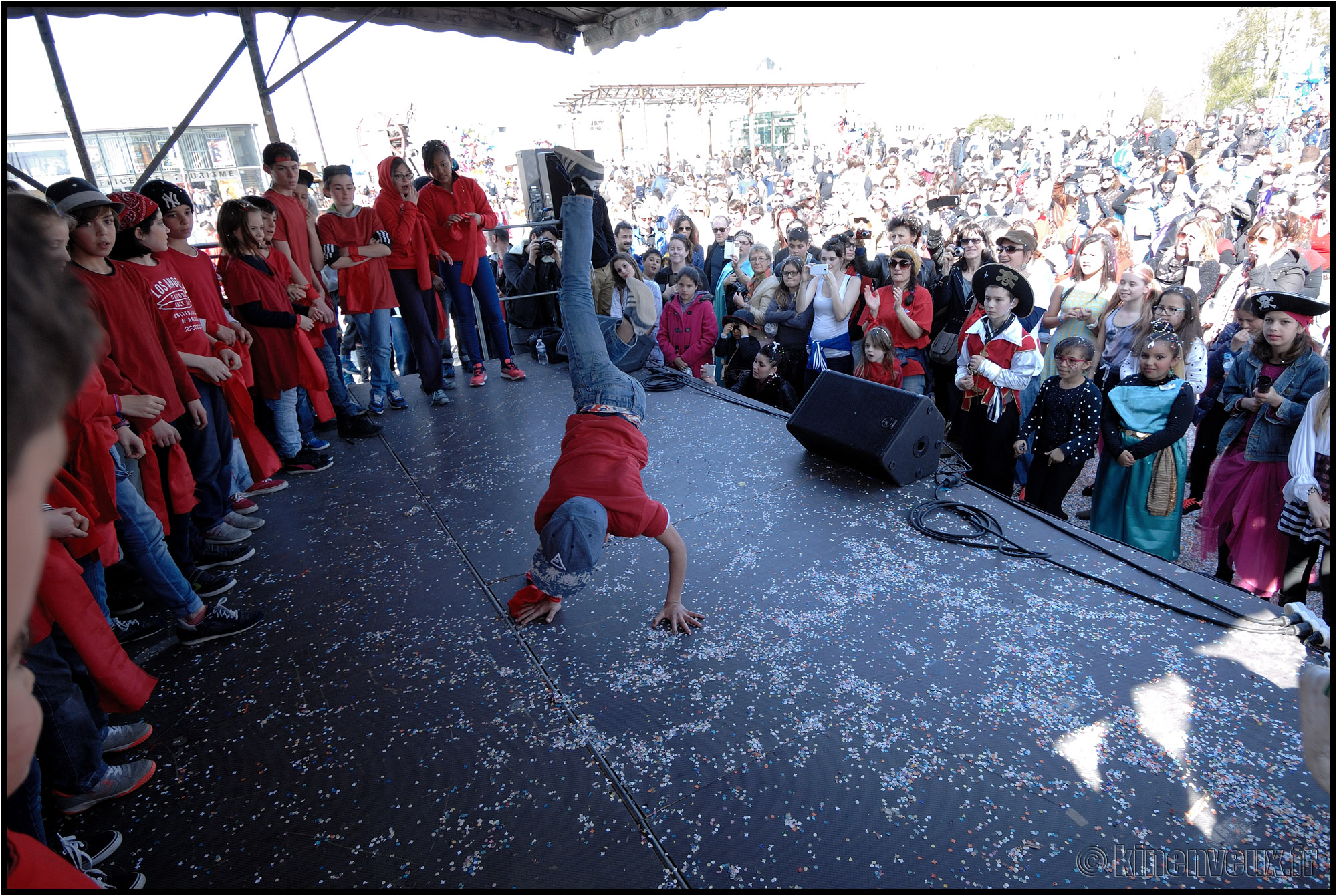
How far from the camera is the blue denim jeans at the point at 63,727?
60.0 inches

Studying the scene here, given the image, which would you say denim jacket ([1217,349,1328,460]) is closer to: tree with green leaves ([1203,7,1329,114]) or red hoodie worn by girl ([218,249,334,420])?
red hoodie worn by girl ([218,249,334,420])

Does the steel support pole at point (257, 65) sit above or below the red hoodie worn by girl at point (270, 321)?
above

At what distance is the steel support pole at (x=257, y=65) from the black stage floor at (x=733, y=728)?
142 inches

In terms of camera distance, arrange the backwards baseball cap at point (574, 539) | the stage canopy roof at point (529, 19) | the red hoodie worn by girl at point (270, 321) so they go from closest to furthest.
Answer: the backwards baseball cap at point (574, 539) < the red hoodie worn by girl at point (270, 321) < the stage canopy roof at point (529, 19)

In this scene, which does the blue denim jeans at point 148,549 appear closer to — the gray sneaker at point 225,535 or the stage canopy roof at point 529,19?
the gray sneaker at point 225,535

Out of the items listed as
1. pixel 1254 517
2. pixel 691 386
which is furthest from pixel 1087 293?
pixel 691 386

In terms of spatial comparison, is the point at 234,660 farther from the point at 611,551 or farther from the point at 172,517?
the point at 611,551

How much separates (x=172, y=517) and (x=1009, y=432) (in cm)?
374

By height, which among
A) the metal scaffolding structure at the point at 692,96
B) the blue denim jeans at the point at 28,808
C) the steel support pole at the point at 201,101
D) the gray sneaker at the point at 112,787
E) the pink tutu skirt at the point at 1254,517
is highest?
the metal scaffolding structure at the point at 692,96

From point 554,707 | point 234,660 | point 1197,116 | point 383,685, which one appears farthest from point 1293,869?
point 1197,116

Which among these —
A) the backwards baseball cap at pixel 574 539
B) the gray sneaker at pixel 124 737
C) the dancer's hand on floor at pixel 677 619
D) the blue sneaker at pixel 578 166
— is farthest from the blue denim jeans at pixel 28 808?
the blue sneaker at pixel 578 166

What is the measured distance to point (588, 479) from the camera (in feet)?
6.54

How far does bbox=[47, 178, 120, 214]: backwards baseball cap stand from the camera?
7.01ft

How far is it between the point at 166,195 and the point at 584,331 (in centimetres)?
187
